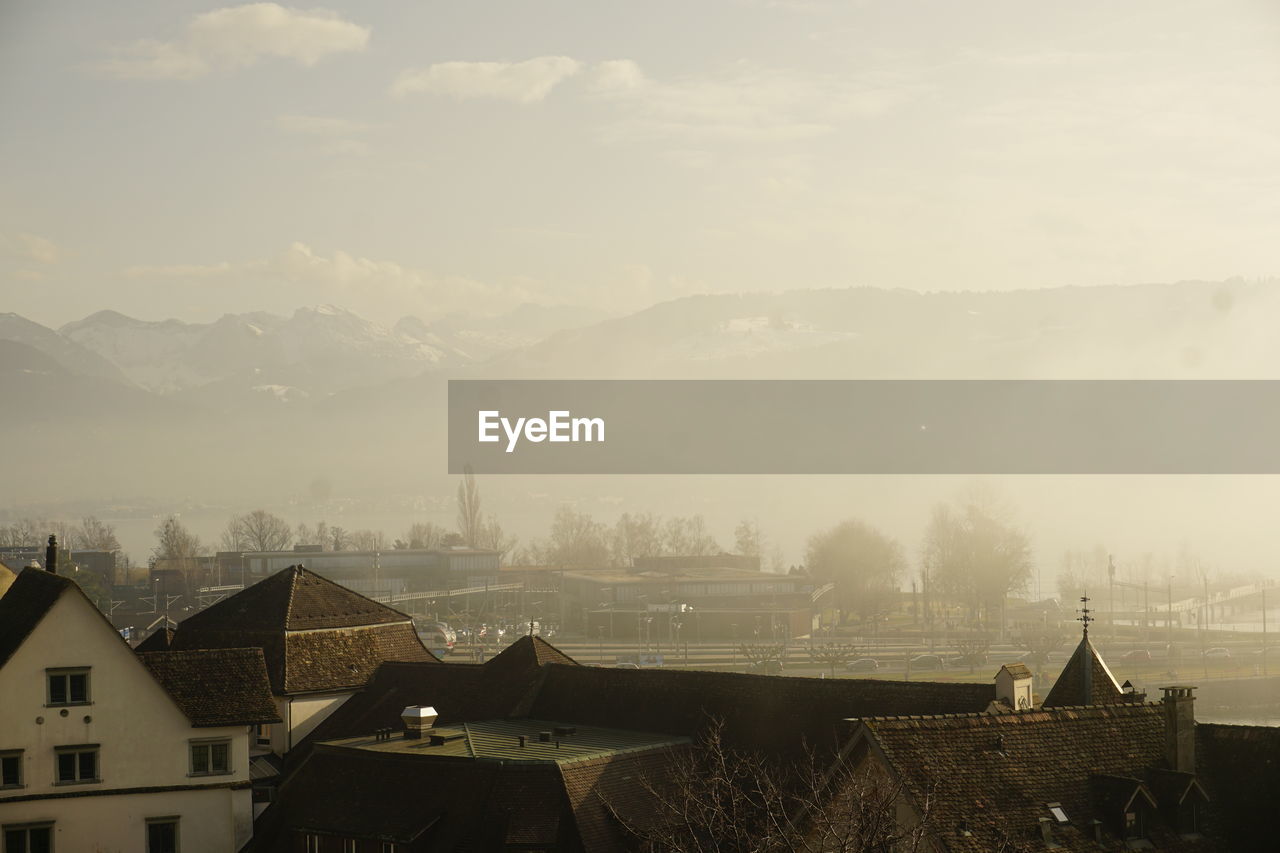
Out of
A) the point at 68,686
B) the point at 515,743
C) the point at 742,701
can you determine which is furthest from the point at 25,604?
the point at 742,701

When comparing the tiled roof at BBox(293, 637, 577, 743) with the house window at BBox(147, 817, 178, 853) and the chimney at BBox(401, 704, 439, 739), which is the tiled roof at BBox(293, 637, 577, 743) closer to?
the chimney at BBox(401, 704, 439, 739)

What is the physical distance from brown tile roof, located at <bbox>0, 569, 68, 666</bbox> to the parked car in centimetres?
9130

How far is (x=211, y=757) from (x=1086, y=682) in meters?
29.0

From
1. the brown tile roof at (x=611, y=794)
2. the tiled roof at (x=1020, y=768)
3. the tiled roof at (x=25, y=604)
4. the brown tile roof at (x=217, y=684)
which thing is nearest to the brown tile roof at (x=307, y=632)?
the brown tile roof at (x=217, y=684)

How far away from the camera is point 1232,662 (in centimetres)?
15338

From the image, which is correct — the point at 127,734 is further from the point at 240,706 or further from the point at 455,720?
the point at 455,720

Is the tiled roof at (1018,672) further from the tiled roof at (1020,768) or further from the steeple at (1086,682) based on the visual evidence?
the tiled roof at (1020,768)

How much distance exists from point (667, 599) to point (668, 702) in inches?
5650

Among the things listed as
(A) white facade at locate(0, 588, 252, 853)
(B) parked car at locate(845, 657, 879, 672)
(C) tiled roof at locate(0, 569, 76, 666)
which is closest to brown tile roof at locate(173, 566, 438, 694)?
(A) white facade at locate(0, 588, 252, 853)

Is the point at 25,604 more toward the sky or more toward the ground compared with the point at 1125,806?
more toward the sky

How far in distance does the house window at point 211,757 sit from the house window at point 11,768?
18.1 feet

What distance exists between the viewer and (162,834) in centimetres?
5375

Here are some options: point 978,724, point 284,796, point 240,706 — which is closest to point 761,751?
point 978,724

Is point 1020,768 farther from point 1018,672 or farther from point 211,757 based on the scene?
point 211,757
